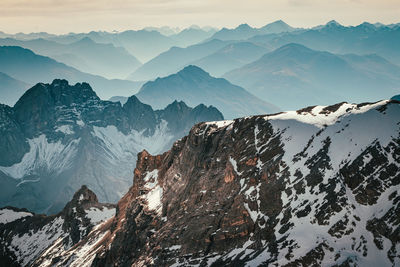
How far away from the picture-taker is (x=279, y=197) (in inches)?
4309

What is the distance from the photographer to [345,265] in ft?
286

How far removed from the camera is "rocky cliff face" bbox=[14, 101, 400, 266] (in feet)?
307

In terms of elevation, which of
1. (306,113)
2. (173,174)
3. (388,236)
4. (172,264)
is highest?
(306,113)

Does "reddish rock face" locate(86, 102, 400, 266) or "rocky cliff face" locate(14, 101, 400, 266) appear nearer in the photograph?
"rocky cliff face" locate(14, 101, 400, 266)

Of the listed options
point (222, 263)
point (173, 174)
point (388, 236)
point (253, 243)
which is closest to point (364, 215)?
point (388, 236)

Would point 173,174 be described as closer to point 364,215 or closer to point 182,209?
point 182,209

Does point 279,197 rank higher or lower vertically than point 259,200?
higher

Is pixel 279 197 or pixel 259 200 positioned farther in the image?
pixel 259 200

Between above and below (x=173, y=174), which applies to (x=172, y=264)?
below

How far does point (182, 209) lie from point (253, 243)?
1251 inches

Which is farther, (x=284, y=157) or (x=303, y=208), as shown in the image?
(x=284, y=157)

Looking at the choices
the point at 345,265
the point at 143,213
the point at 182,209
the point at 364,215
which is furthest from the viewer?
the point at 143,213

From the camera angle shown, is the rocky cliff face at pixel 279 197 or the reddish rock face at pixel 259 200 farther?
the reddish rock face at pixel 259 200

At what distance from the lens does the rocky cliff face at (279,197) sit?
307 feet
